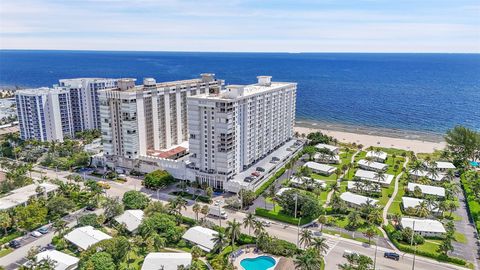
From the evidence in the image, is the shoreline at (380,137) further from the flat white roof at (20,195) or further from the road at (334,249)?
the flat white roof at (20,195)

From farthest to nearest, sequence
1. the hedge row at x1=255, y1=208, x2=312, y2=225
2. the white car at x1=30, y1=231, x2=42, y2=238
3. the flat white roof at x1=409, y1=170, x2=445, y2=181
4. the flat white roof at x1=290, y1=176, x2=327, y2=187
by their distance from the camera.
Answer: the flat white roof at x1=409, y1=170, x2=445, y2=181, the flat white roof at x1=290, y1=176, x2=327, y2=187, the hedge row at x1=255, y1=208, x2=312, y2=225, the white car at x1=30, y1=231, x2=42, y2=238

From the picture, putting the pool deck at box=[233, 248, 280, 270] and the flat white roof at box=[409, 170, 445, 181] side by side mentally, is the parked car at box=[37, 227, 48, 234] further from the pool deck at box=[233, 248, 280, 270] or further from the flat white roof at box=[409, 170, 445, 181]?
the flat white roof at box=[409, 170, 445, 181]

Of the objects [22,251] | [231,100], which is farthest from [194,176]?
[22,251]

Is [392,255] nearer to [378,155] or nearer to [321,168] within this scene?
[321,168]

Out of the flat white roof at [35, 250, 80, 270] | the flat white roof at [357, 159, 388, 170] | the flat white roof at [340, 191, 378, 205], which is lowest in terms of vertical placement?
the flat white roof at [35, 250, 80, 270]

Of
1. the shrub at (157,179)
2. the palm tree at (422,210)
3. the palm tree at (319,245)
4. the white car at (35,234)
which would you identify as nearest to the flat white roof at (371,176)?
the palm tree at (422,210)

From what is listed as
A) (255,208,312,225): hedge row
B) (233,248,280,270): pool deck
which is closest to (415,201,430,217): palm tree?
(255,208,312,225): hedge row

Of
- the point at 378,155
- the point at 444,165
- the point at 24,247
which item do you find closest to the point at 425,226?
the point at 444,165
